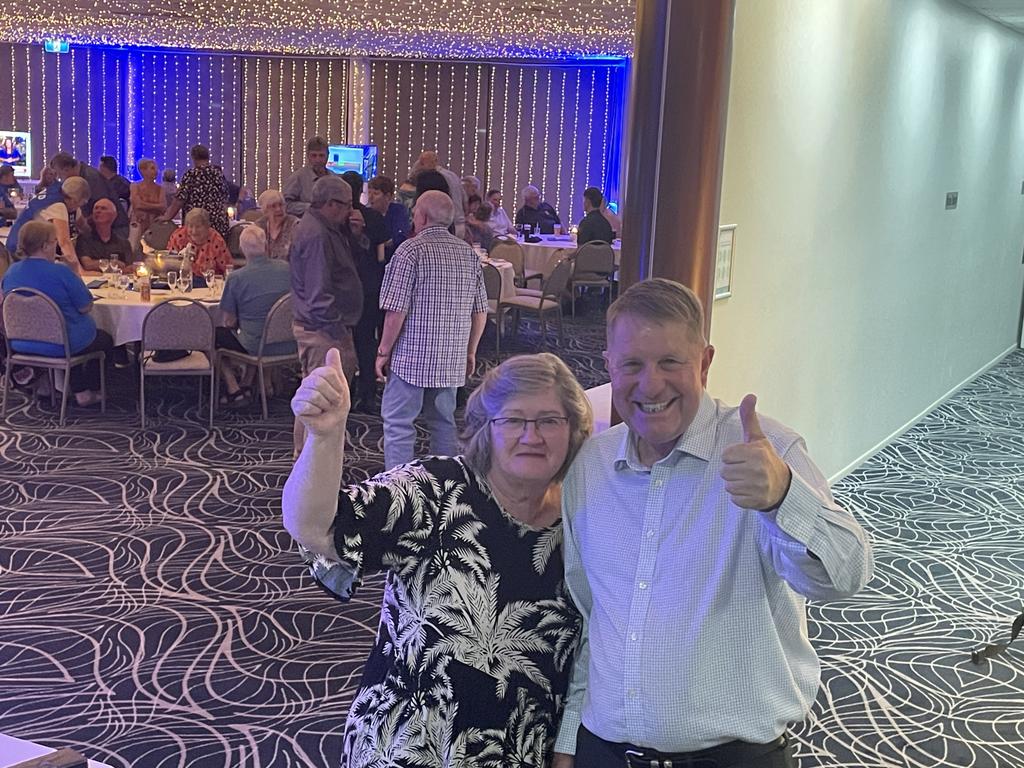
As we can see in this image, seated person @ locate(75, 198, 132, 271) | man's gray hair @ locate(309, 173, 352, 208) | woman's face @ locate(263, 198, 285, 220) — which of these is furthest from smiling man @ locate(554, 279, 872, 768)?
seated person @ locate(75, 198, 132, 271)

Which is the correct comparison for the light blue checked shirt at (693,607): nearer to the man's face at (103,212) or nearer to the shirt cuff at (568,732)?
the shirt cuff at (568,732)

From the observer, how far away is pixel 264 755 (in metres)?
3.59

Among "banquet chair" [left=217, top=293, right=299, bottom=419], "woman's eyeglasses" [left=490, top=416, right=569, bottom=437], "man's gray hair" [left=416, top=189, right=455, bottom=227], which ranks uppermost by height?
"man's gray hair" [left=416, top=189, right=455, bottom=227]

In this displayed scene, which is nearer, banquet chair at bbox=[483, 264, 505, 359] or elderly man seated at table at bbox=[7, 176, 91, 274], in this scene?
elderly man seated at table at bbox=[7, 176, 91, 274]

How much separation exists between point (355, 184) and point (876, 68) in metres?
4.27

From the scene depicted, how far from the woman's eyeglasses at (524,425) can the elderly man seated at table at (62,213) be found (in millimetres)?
7283

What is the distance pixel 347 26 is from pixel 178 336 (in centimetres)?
904

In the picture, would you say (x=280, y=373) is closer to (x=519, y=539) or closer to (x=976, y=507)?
(x=976, y=507)

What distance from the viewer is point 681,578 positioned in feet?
6.41

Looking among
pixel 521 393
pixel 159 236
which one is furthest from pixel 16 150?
pixel 521 393

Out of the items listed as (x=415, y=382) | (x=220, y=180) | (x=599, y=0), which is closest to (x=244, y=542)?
(x=415, y=382)

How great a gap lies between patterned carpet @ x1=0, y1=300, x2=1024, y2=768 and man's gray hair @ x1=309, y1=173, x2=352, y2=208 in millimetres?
1515

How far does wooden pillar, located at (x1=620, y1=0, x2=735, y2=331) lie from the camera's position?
4.16 meters

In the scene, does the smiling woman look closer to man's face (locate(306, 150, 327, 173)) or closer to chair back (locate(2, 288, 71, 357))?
chair back (locate(2, 288, 71, 357))
